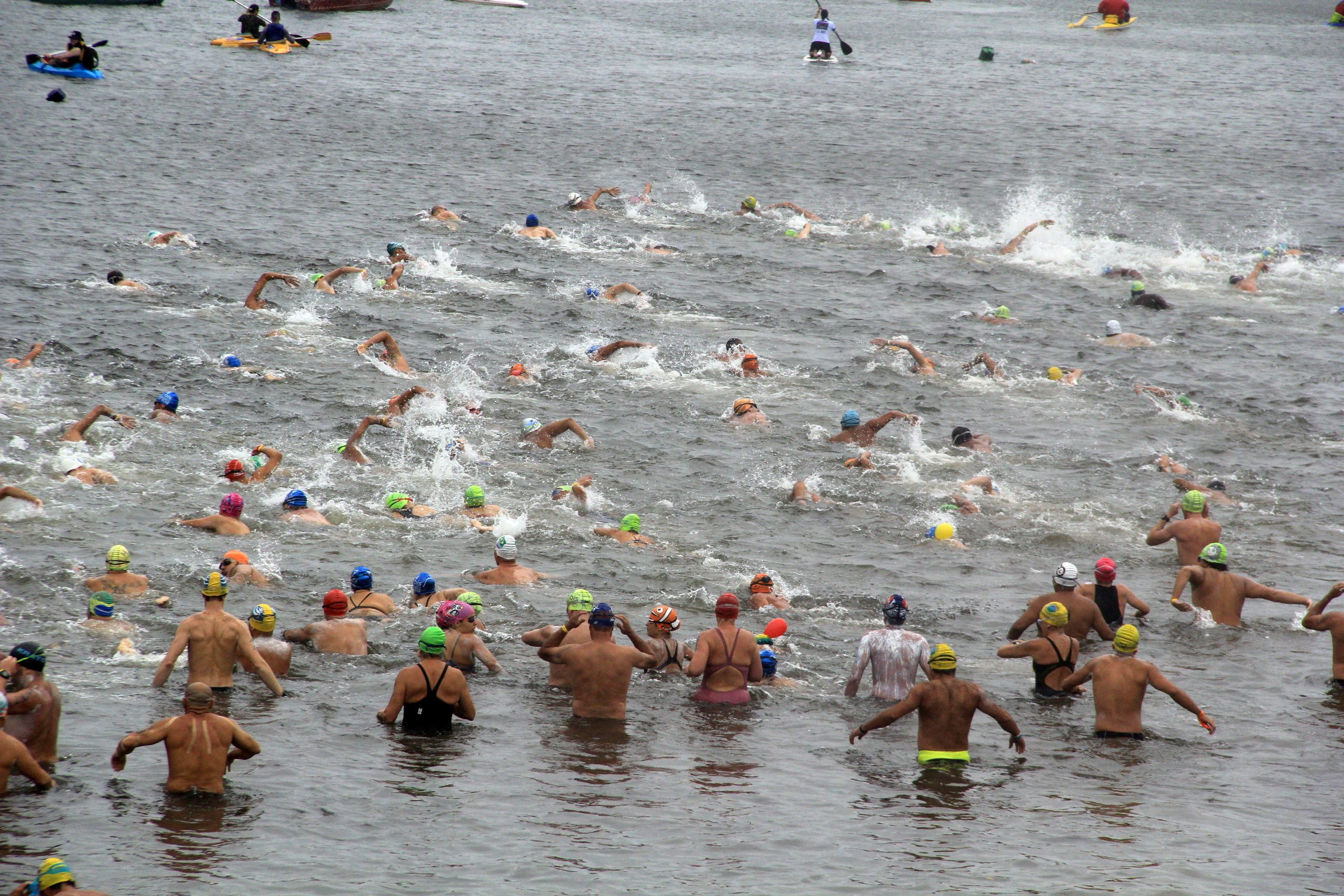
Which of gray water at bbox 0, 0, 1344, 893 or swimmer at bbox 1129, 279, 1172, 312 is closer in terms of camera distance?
gray water at bbox 0, 0, 1344, 893

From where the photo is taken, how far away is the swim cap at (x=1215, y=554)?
13320mm

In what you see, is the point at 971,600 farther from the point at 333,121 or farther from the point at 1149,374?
the point at 333,121

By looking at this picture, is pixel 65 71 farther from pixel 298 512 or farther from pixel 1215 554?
pixel 1215 554

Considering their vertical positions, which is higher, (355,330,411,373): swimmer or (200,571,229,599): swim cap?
(355,330,411,373): swimmer

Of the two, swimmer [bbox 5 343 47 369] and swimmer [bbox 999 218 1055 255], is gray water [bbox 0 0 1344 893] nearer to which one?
swimmer [bbox 5 343 47 369]

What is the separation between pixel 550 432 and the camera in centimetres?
1836

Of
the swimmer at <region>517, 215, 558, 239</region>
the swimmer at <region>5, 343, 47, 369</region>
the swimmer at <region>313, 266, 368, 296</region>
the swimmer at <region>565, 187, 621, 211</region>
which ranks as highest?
the swimmer at <region>565, 187, 621, 211</region>

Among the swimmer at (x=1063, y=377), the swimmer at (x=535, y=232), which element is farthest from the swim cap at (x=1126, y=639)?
the swimmer at (x=535, y=232)

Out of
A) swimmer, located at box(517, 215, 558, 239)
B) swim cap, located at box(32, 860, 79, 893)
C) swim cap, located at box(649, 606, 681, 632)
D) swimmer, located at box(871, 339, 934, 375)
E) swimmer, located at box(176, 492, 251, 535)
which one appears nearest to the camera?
swim cap, located at box(32, 860, 79, 893)

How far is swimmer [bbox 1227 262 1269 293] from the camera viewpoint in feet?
94.0

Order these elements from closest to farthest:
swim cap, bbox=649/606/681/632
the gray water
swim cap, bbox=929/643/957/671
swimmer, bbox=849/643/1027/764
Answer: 1. the gray water
2. swimmer, bbox=849/643/1027/764
3. swim cap, bbox=929/643/957/671
4. swim cap, bbox=649/606/681/632

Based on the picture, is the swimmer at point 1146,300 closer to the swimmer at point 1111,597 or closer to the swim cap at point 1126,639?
the swimmer at point 1111,597

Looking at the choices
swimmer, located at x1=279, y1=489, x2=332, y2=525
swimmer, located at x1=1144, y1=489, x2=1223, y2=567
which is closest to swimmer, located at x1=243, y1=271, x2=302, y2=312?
swimmer, located at x1=279, y1=489, x2=332, y2=525

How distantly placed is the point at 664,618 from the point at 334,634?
10.5 ft
